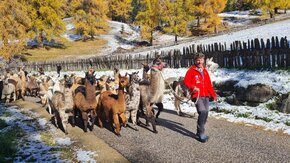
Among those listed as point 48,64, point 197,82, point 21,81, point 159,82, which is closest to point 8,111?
point 21,81

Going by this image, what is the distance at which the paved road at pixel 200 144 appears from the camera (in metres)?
7.75

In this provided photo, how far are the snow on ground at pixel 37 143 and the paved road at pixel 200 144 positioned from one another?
3.38 ft

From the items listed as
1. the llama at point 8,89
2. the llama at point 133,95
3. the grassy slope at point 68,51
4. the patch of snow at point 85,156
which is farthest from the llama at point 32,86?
the grassy slope at point 68,51

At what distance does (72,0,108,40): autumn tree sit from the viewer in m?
65.9

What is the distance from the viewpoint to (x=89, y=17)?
66.5 metres

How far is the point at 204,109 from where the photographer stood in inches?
343

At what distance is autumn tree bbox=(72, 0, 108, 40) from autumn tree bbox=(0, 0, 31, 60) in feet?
53.9

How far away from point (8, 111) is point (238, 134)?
38.9 feet

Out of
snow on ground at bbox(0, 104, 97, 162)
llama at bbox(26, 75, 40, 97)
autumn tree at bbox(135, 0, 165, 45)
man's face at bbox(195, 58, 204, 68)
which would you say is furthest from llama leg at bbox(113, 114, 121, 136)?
autumn tree at bbox(135, 0, 165, 45)

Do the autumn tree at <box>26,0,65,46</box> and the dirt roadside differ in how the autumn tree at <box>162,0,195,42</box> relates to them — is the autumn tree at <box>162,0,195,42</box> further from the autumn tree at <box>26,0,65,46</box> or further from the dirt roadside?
the dirt roadside

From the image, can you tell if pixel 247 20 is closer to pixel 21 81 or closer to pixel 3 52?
pixel 3 52

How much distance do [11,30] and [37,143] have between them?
1584 inches

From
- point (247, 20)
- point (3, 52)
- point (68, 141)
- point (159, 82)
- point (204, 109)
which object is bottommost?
point (68, 141)

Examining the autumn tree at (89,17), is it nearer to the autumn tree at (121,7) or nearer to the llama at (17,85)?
the autumn tree at (121,7)
